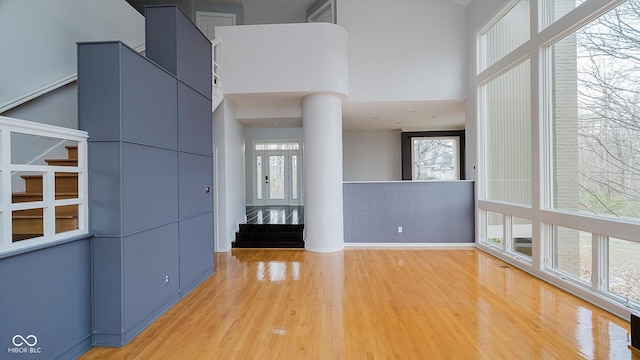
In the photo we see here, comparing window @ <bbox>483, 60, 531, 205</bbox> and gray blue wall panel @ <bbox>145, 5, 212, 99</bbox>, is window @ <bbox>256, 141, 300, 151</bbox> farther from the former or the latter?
gray blue wall panel @ <bbox>145, 5, 212, 99</bbox>

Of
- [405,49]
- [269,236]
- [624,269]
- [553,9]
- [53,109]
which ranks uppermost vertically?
[405,49]

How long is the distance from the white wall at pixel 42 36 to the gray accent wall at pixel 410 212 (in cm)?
485

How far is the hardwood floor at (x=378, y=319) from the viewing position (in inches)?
96.3

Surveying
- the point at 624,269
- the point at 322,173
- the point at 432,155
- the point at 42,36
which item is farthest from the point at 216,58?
the point at 432,155

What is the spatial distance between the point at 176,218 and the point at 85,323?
49.4 inches

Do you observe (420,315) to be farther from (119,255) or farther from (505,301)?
(119,255)

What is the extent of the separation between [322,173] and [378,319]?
3216 millimetres

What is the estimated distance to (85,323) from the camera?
2490 millimetres

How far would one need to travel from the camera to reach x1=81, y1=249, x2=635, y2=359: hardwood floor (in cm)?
245

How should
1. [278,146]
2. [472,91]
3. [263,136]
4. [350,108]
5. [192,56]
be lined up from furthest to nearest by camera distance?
1. [278,146]
2. [263,136]
3. [350,108]
4. [472,91]
5. [192,56]

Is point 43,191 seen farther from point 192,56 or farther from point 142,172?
point 192,56

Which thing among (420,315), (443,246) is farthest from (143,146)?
(443,246)

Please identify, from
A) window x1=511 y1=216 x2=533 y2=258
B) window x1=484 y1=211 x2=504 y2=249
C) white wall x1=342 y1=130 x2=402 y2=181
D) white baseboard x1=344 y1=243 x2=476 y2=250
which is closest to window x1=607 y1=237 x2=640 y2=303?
window x1=511 y1=216 x2=533 y2=258

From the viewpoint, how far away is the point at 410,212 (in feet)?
20.3
